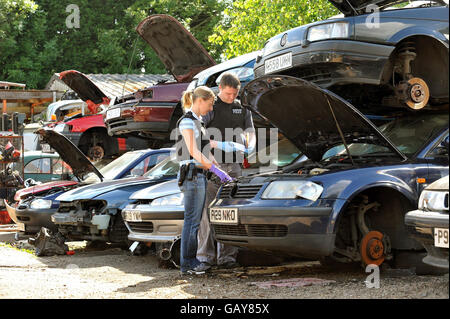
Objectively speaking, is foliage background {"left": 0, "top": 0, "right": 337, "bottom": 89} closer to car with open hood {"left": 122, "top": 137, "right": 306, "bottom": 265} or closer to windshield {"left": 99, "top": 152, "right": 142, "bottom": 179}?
windshield {"left": 99, "top": 152, "right": 142, "bottom": 179}

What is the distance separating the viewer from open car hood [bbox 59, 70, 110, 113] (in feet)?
44.7

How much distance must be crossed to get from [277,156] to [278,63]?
100cm

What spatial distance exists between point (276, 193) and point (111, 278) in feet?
6.76

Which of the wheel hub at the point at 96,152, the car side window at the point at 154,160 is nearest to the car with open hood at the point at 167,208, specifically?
the car side window at the point at 154,160

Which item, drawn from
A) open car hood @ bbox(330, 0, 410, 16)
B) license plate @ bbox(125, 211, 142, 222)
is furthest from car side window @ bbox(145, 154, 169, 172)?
open car hood @ bbox(330, 0, 410, 16)

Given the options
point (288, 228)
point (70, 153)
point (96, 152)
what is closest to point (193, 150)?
point (288, 228)

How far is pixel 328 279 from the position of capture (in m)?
5.78

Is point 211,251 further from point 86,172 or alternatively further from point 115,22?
point 115,22

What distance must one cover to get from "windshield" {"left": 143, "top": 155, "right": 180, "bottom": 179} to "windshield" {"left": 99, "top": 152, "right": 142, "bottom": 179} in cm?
67

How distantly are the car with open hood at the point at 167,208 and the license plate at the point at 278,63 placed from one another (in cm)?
79

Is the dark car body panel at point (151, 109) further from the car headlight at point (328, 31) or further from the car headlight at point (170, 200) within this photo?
the car headlight at point (328, 31)

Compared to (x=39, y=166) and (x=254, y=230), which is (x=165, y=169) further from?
(x=39, y=166)

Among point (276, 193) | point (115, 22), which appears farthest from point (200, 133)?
point (115, 22)

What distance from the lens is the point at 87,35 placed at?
1406 inches
